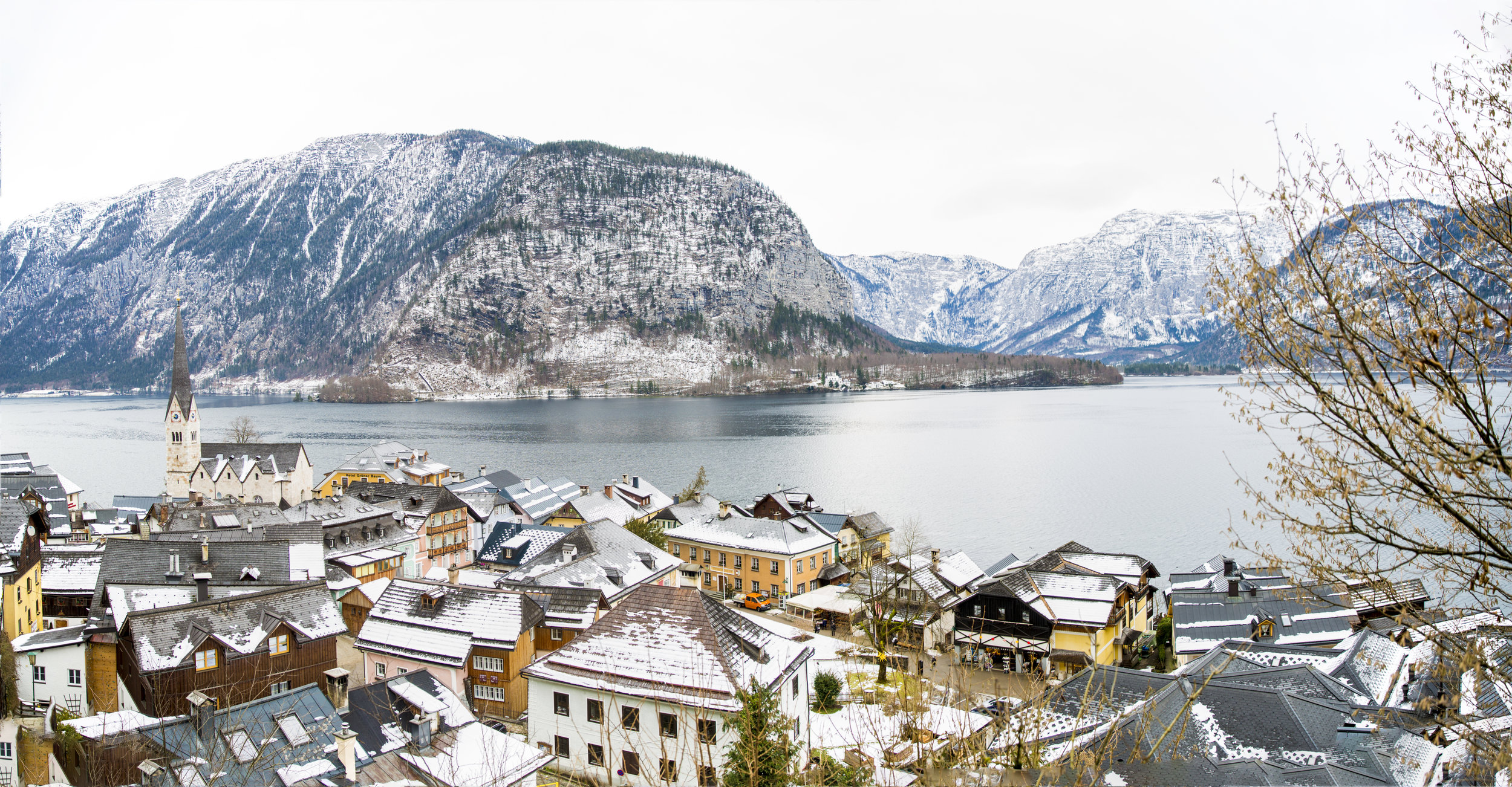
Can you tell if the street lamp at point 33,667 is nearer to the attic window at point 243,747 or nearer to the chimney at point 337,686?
the chimney at point 337,686

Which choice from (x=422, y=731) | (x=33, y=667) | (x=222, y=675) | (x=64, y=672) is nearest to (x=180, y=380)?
(x=33, y=667)

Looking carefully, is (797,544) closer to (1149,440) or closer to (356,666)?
(356,666)

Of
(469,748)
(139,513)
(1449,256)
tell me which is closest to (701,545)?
(469,748)

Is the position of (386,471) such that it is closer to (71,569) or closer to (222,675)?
(71,569)

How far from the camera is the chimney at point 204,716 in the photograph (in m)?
15.8

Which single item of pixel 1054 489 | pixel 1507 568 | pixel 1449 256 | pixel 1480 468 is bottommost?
pixel 1054 489

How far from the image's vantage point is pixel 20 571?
26.0m

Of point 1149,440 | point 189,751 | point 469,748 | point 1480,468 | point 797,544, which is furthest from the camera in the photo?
point 1149,440

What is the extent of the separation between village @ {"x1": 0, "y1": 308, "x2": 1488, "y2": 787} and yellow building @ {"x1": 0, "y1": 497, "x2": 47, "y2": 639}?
11cm

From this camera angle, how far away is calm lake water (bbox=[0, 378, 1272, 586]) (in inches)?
2323

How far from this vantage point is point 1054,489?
71.8 meters

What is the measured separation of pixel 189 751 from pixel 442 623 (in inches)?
361

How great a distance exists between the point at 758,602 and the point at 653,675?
2096cm

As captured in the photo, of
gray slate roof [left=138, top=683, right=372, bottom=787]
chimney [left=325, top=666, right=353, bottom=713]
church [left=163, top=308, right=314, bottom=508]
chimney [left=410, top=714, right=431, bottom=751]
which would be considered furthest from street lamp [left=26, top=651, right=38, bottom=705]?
church [left=163, top=308, right=314, bottom=508]
